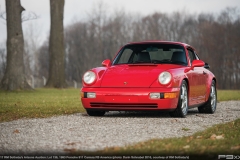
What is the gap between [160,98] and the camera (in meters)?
9.34

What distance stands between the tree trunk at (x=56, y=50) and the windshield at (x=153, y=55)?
18713 millimetres

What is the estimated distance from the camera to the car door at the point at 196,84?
1049 centimetres

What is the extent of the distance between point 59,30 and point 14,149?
24173mm

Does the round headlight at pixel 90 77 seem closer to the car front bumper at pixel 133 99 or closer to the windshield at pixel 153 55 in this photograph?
the car front bumper at pixel 133 99

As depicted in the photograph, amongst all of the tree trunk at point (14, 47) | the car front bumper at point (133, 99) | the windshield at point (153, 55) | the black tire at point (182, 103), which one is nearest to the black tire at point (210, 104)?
the windshield at point (153, 55)

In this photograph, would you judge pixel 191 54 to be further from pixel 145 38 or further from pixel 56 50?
pixel 145 38

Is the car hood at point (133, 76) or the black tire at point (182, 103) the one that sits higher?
the car hood at point (133, 76)

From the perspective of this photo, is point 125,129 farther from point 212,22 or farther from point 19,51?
point 212,22

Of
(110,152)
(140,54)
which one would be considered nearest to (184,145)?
(110,152)

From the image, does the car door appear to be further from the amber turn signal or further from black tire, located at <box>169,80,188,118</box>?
the amber turn signal

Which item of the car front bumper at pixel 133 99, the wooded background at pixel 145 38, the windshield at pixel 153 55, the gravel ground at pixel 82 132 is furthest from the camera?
the wooded background at pixel 145 38

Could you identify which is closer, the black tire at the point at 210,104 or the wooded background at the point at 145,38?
the black tire at the point at 210,104

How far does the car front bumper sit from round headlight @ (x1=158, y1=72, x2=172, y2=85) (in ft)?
0.47

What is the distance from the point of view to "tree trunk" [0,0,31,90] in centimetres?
2362
